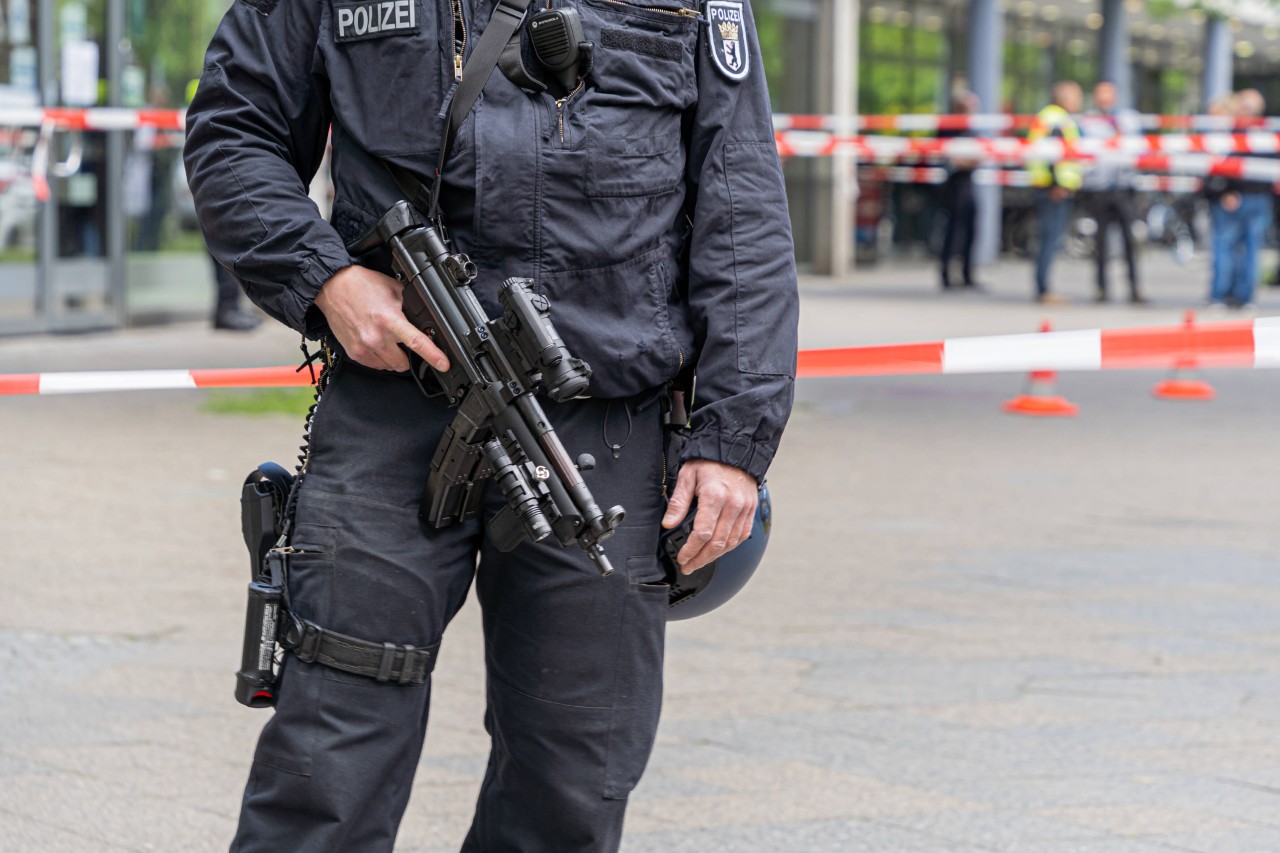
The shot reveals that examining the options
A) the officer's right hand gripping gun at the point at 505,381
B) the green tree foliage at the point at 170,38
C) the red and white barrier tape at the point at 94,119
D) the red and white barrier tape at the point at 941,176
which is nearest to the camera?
the officer's right hand gripping gun at the point at 505,381

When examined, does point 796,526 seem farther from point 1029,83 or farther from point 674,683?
point 1029,83

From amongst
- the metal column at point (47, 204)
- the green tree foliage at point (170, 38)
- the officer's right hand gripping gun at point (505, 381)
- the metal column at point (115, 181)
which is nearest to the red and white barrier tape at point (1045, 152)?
the green tree foliage at point (170, 38)

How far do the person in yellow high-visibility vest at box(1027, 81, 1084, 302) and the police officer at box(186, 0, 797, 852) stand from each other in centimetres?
1372

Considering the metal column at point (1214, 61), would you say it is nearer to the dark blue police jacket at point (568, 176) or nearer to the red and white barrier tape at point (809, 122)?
the red and white barrier tape at point (809, 122)

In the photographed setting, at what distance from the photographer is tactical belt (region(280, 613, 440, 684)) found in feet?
7.52

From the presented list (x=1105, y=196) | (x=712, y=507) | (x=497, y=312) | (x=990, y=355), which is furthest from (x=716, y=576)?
(x=1105, y=196)

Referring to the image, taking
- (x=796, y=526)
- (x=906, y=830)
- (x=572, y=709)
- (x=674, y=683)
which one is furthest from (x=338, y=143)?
(x=796, y=526)

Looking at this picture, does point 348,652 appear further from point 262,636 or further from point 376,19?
point 376,19

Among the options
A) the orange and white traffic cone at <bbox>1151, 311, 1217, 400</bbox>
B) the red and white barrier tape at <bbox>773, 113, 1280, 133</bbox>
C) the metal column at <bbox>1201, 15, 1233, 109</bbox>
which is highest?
the metal column at <bbox>1201, 15, 1233, 109</bbox>

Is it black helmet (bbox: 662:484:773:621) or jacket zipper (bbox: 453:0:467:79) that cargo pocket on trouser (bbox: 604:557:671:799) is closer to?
black helmet (bbox: 662:484:773:621)

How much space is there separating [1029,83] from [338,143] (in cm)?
2730

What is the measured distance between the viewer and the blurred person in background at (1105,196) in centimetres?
1578

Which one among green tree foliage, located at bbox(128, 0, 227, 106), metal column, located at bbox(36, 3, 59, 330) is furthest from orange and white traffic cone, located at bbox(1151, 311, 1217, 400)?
metal column, located at bbox(36, 3, 59, 330)

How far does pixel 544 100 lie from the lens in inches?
92.0
